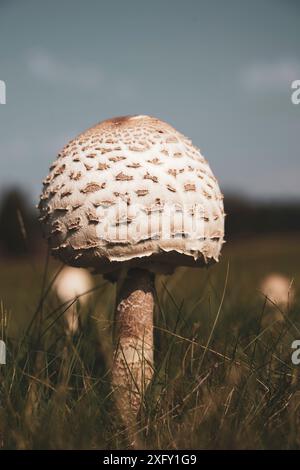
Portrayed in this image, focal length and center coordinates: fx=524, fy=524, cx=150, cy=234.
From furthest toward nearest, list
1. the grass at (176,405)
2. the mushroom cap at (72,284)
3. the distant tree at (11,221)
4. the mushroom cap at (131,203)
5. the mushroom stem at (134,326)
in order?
the distant tree at (11,221)
the mushroom cap at (72,284)
the mushroom stem at (134,326)
the mushroom cap at (131,203)
the grass at (176,405)

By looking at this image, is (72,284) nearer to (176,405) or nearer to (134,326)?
(134,326)

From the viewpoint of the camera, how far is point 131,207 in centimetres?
269

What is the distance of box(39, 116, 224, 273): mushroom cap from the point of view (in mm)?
2697

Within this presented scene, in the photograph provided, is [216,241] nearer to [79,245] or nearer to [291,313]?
[79,245]

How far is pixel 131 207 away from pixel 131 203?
0.02 m

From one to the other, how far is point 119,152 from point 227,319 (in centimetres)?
174

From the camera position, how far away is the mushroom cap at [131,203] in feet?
8.85

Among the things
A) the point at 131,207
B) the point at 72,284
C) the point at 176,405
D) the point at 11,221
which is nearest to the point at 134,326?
the point at 176,405

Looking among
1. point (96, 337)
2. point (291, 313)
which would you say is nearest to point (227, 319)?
point (291, 313)

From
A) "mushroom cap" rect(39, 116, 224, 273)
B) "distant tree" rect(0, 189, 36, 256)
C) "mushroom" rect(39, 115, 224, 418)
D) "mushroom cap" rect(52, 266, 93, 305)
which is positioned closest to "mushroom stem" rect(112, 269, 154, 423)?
"mushroom" rect(39, 115, 224, 418)

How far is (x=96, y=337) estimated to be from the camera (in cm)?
344

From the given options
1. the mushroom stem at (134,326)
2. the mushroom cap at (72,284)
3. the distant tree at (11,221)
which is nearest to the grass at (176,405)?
the mushroom stem at (134,326)

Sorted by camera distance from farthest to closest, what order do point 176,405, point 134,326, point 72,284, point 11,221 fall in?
point 11,221, point 72,284, point 134,326, point 176,405

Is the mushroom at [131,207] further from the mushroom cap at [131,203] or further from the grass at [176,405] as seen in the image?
the grass at [176,405]
